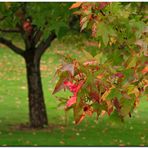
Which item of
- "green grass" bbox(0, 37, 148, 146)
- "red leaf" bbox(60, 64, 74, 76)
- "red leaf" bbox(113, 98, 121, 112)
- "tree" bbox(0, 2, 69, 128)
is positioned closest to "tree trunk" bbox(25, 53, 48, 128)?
"tree" bbox(0, 2, 69, 128)

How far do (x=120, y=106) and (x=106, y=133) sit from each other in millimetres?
9784

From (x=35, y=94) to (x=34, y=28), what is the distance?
1.72 meters

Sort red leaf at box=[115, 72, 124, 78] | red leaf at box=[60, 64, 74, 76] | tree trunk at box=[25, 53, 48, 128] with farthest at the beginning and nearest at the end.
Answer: tree trunk at box=[25, 53, 48, 128] → red leaf at box=[115, 72, 124, 78] → red leaf at box=[60, 64, 74, 76]

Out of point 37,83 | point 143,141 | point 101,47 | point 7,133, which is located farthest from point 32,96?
point 101,47

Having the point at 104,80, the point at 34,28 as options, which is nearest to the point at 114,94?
the point at 104,80

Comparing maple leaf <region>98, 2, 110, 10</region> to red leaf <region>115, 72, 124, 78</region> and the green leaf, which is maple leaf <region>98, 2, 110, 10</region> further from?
the green leaf

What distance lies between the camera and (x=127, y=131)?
1298 centimetres

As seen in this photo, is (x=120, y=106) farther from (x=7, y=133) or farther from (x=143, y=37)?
(x=7, y=133)

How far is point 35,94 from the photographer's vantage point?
43.2 feet

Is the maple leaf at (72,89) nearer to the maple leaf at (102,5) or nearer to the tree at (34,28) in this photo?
the maple leaf at (102,5)

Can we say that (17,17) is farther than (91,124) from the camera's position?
No

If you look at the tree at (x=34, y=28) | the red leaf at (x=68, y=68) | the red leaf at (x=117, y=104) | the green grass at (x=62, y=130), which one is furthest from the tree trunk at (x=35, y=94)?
the red leaf at (x=68, y=68)

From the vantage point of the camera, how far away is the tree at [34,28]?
33.0 ft

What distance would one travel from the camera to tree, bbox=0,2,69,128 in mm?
10062
